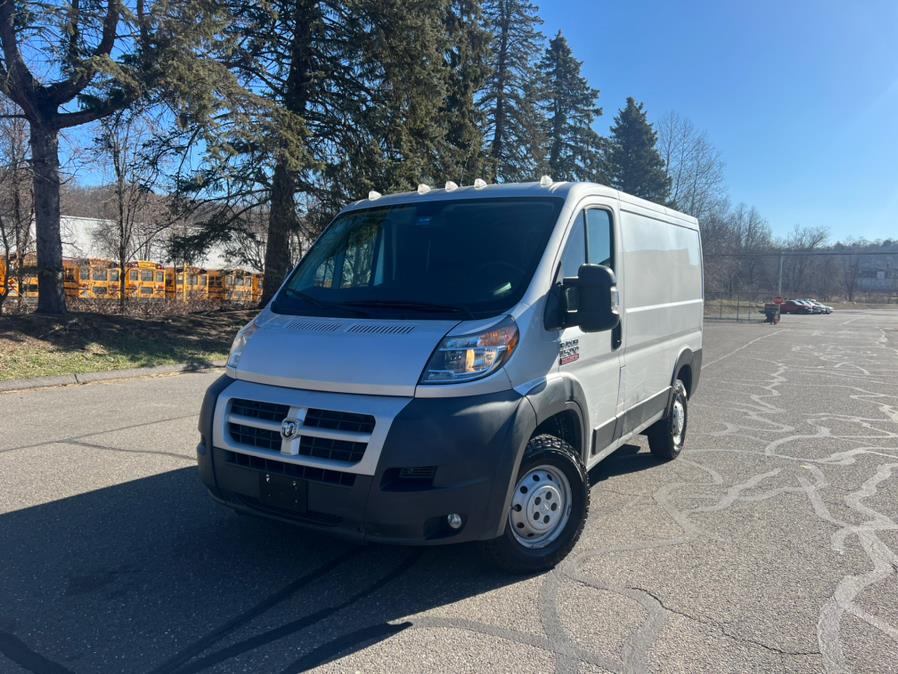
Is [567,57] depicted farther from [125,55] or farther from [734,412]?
[734,412]

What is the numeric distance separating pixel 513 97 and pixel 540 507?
1266 inches

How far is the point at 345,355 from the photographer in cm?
349

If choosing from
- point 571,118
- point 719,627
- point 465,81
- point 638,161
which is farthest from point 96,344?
point 638,161

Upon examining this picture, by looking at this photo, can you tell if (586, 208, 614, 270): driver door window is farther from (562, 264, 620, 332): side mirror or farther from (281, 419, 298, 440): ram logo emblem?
(281, 419, 298, 440): ram logo emblem

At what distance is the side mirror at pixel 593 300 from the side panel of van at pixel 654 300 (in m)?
1.07

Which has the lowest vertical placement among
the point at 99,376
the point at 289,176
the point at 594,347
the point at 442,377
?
the point at 99,376

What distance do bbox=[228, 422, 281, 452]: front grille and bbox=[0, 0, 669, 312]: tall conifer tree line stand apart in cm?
1026

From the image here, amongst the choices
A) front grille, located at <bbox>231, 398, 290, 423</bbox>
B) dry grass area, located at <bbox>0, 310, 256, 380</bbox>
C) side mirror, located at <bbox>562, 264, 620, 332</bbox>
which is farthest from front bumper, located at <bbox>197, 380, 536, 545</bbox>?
dry grass area, located at <bbox>0, 310, 256, 380</bbox>

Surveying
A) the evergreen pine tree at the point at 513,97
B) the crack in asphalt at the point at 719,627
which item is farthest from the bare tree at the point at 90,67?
the evergreen pine tree at the point at 513,97

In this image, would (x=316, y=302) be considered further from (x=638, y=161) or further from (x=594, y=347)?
(x=638, y=161)

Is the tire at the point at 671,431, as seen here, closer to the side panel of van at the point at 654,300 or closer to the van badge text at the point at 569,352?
the side panel of van at the point at 654,300

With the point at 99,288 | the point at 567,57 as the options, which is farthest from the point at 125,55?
the point at 567,57

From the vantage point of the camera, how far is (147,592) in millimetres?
3516

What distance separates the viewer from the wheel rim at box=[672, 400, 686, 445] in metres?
6.54
